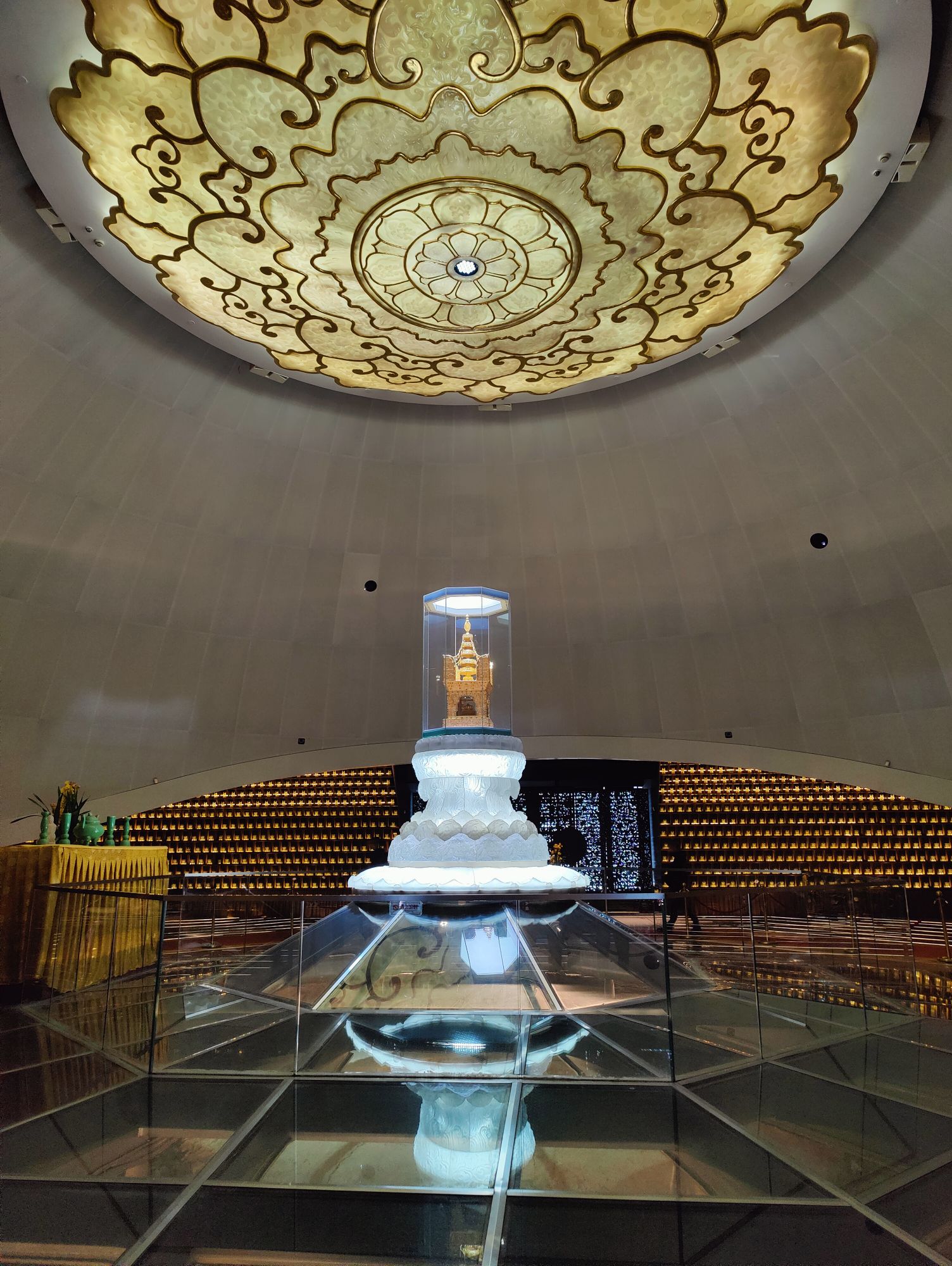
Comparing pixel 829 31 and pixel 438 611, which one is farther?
pixel 438 611

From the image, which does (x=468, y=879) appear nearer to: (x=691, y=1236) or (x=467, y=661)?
(x=467, y=661)

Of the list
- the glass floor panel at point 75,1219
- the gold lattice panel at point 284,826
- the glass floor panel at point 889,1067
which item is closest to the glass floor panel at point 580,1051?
the glass floor panel at point 889,1067

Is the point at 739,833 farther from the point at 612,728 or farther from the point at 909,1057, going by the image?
the point at 909,1057

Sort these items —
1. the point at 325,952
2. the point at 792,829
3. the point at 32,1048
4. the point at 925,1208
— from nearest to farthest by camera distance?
the point at 925,1208 < the point at 325,952 < the point at 32,1048 < the point at 792,829

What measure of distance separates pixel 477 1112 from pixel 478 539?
818 cm

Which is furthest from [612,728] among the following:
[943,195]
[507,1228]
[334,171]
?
[507,1228]

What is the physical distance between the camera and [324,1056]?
2588mm

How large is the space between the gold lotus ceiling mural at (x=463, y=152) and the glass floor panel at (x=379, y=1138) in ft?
16.5

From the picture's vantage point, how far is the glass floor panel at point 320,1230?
1.36m

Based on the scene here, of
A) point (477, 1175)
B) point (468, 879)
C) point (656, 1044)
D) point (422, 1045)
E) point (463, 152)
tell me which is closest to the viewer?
point (477, 1175)

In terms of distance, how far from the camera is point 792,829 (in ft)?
33.7

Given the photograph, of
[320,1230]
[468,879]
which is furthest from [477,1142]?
[468,879]

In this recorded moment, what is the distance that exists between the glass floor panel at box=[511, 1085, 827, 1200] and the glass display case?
14.2 feet

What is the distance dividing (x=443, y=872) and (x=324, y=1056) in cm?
276
